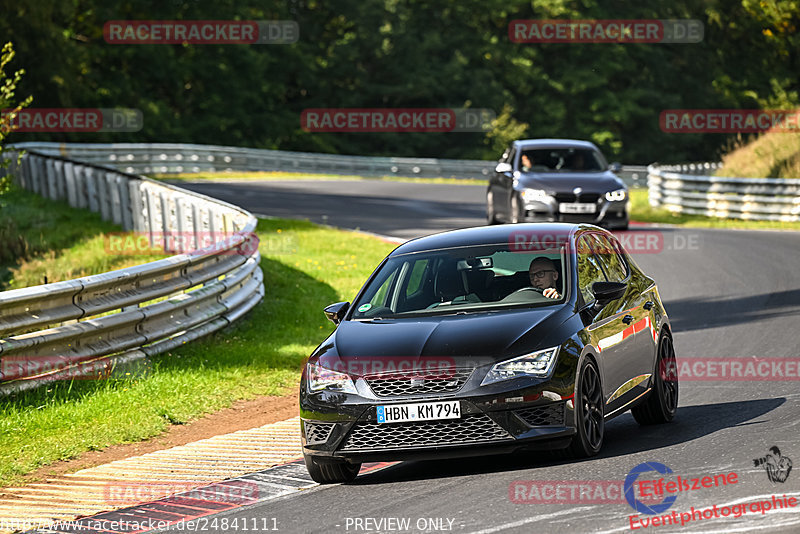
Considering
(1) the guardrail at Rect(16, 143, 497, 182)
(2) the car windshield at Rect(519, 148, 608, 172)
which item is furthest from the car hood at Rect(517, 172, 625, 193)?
(1) the guardrail at Rect(16, 143, 497, 182)

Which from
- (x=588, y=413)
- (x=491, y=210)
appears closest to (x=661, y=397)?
(x=588, y=413)

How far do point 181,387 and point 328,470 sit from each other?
3.83 meters

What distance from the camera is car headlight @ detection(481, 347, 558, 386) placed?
25.8 feet

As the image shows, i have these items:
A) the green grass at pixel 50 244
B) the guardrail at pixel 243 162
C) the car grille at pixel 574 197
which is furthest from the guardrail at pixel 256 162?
the car grille at pixel 574 197

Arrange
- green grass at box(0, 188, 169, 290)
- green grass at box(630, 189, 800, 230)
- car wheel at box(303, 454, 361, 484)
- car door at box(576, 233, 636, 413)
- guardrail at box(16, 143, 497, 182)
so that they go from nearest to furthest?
1. car wheel at box(303, 454, 361, 484)
2. car door at box(576, 233, 636, 413)
3. green grass at box(0, 188, 169, 290)
4. green grass at box(630, 189, 800, 230)
5. guardrail at box(16, 143, 497, 182)

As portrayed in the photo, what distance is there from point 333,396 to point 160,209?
1427 cm

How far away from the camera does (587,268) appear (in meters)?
9.38

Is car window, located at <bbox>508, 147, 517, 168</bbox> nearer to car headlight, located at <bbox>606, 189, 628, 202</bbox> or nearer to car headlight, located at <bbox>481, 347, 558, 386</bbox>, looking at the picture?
car headlight, located at <bbox>606, 189, 628, 202</bbox>

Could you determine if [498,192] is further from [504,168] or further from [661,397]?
[661,397]

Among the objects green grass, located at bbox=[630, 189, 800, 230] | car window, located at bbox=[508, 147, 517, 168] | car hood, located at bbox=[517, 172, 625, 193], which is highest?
car window, located at bbox=[508, 147, 517, 168]

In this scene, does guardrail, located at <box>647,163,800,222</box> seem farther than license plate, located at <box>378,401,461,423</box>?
Yes

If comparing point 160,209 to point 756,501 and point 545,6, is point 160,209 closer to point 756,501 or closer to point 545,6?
point 756,501

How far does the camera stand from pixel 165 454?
9.67 metres

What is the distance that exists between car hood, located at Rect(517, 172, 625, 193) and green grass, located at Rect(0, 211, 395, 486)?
5552mm
